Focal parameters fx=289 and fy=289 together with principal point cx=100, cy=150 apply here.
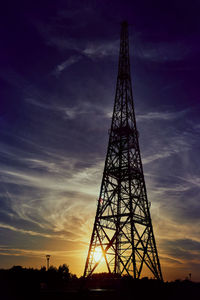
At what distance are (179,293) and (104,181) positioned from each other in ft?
50.9

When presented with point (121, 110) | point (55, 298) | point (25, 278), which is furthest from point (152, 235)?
point (121, 110)

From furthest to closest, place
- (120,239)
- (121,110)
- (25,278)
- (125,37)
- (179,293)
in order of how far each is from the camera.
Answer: (125,37) < (121,110) < (120,239) < (179,293) < (25,278)

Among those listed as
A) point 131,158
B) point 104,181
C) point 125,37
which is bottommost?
point 104,181

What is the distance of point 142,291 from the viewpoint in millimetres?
28234

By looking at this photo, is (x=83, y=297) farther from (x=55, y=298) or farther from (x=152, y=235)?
(x=152, y=235)

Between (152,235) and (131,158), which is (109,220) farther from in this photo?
(131,158)

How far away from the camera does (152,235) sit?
3366cm

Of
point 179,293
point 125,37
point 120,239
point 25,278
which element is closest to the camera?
point 25,278

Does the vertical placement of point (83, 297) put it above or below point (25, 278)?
below

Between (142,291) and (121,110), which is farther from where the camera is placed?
(121,110)

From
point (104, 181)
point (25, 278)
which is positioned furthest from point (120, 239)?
point (25, 278)

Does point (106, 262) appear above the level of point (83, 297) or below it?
above

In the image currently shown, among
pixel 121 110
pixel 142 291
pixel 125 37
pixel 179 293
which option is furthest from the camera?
pixel 125 37

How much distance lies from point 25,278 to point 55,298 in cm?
345
